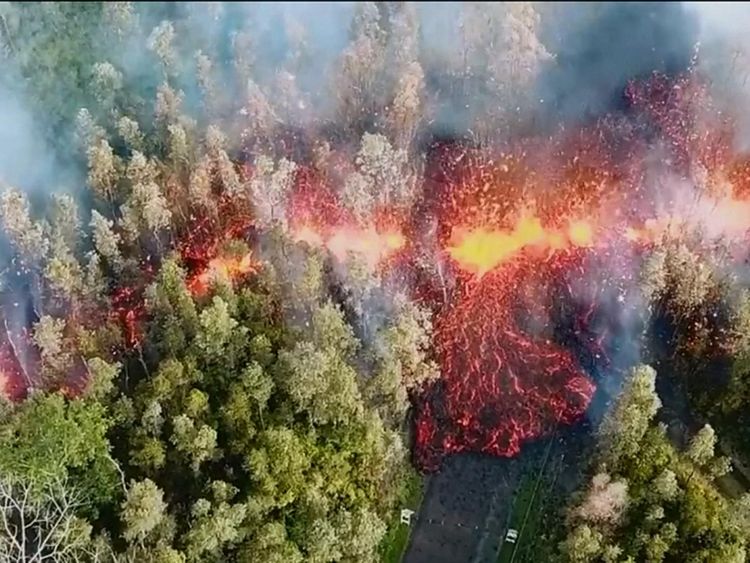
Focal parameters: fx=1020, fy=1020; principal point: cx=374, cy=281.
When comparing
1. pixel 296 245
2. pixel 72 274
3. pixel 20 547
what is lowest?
pixel 20 547

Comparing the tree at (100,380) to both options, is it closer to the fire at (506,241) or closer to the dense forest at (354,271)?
the dense forest at (354,271)

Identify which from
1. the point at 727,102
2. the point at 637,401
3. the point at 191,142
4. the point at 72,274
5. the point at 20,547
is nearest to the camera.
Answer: the point at 20,547

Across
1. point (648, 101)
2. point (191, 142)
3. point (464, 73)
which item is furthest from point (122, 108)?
point (648, 101)

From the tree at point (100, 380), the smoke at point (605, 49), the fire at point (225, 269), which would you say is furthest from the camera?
the smoke at point (605, 49)

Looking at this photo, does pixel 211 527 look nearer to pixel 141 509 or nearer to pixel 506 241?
pixel 141 509

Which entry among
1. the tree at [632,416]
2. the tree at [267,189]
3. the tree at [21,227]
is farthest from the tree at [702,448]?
the tree at [21,227]

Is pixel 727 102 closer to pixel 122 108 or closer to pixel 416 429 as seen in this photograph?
pixel 416 429
